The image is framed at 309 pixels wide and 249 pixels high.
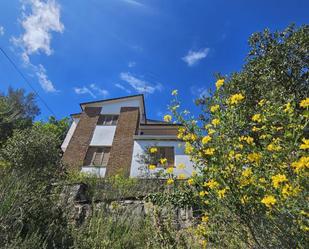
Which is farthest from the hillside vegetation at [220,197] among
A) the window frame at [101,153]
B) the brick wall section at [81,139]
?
the brick wall section at [81,139]

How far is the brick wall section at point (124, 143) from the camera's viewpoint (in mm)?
13341

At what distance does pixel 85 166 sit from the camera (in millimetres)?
13898

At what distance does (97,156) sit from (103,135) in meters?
1.71

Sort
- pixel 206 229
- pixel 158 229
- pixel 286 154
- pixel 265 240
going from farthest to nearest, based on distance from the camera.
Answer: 1. pixel 158 229
2. pixel 206 229
3. pixel 265 240
4. pixel 286 154

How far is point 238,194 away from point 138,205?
10.4ft

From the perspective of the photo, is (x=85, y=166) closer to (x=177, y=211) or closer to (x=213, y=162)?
(x=177, y=211)

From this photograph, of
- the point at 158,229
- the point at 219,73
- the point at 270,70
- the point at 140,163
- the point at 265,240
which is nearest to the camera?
the point at 265,240

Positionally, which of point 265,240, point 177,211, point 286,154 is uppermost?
point 177,211

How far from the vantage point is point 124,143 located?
580 inches

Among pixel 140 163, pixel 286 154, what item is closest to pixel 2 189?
pixel 286 154

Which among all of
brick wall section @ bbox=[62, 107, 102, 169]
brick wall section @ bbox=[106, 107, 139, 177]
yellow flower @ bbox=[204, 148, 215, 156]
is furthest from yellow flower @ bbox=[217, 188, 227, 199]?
brick wall section @ bbox=[62, 107, 102, 169]

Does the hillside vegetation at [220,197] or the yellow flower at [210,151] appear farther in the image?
the yellow flower at [210,151]

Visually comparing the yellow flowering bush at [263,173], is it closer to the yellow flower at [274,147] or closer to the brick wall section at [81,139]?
the yellow flower at [274,147]

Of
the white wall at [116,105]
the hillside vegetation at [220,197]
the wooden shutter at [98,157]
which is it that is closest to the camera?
the hillside vegetation at [220,197]
